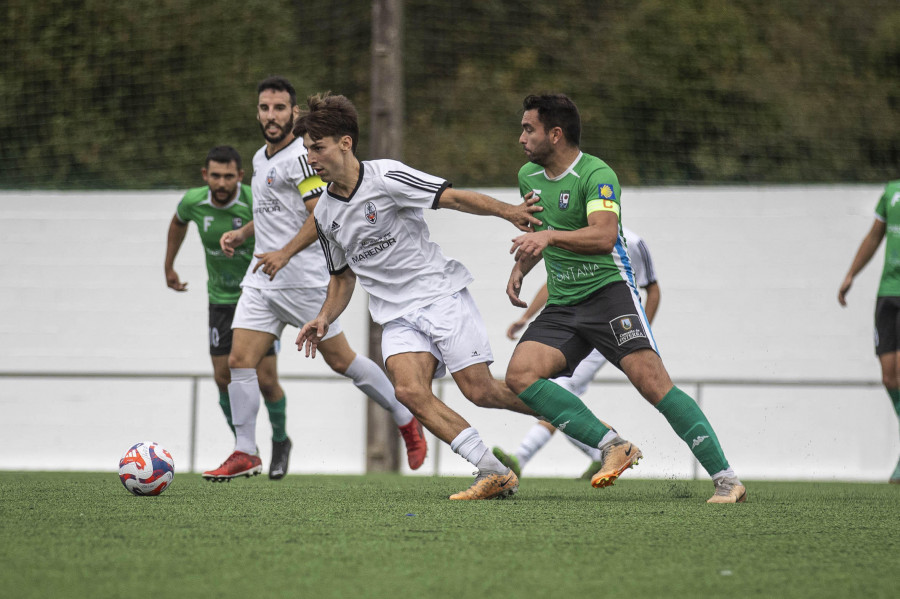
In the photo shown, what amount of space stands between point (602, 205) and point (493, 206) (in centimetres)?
45

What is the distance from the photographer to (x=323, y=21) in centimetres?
1407

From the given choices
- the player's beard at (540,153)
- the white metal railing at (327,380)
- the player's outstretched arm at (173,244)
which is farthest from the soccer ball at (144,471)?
the white metal railing at (327,380)

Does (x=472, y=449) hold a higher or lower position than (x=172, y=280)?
lower

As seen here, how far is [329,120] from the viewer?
498 cm

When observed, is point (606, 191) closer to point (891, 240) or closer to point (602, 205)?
point (602, 205)

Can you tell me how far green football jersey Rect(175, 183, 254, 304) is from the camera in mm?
7027

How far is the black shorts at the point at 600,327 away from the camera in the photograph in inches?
189

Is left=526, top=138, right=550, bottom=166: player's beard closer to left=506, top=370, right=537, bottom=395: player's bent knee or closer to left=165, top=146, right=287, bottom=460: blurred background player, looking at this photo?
left=506, top=370, right=537, bottom=395: player's bent knee

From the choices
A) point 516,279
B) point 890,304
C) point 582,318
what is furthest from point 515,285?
point 890,304

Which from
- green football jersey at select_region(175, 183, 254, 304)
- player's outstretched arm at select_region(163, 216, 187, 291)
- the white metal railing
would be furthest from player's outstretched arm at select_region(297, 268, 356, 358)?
the white metal railing

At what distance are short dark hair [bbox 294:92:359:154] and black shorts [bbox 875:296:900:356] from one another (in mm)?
3969

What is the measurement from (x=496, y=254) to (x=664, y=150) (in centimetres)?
320

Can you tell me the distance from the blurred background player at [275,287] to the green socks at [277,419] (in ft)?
2.04

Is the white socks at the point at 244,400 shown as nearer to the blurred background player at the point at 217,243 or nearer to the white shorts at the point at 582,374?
the blurred background player at the point at 217,243
